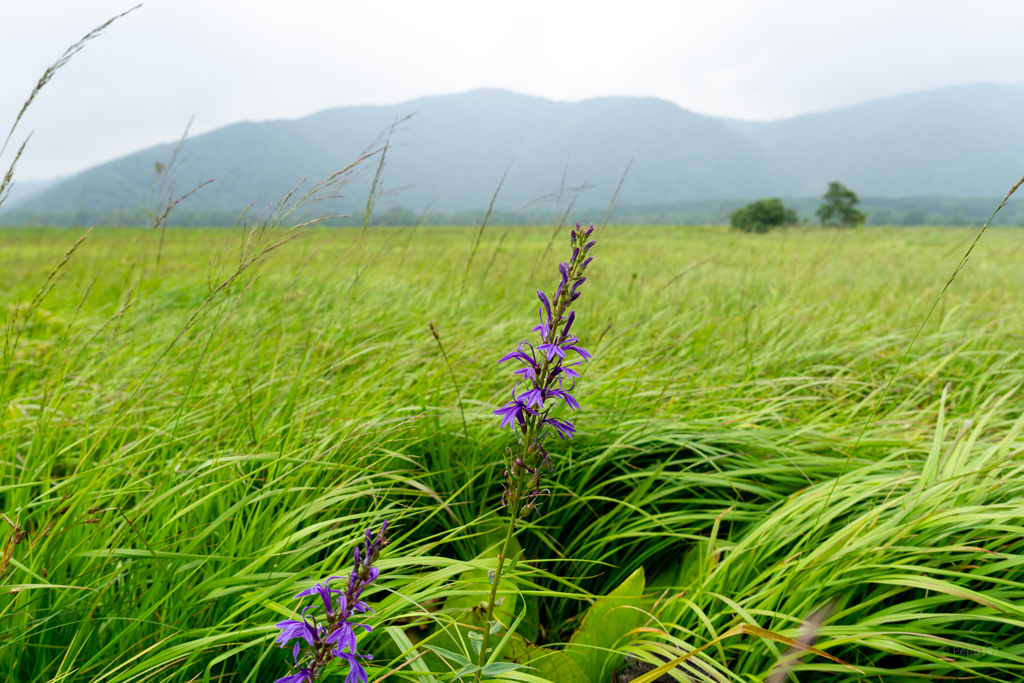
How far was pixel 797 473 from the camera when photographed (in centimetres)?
175

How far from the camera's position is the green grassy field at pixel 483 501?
1087mm

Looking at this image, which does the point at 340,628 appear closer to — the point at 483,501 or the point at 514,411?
the point at 514,411

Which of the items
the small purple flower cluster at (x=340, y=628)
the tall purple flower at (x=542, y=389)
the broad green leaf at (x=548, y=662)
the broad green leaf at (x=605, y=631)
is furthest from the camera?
the broad green leaf at (x=605, y=631)

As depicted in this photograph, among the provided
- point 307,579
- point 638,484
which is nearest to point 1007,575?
point 638,484

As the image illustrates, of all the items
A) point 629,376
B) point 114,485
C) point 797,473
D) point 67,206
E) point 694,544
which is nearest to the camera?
point 114,485

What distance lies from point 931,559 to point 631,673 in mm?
883

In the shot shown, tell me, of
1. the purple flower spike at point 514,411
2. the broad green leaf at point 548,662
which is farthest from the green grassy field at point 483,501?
the purple flower spike at point 514,411

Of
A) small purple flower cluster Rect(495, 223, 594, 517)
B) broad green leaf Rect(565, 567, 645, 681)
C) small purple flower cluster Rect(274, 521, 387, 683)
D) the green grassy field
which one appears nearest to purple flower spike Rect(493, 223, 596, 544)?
small purple flower cluster Rect(495, 223, 594, 517)

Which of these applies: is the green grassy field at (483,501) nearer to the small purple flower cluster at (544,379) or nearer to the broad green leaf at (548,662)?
the broad green leaf at (548,662)

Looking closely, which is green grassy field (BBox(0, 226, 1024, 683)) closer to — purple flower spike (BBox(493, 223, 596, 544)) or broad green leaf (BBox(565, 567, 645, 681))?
broad green leaf (BBox(565, 567, 645, 681))

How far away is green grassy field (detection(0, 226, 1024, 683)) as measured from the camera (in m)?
1.09

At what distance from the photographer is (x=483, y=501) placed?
152cm

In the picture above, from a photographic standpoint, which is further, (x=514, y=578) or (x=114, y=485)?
(x=114, y=485)

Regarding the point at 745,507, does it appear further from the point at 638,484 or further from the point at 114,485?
the point at 114,485
